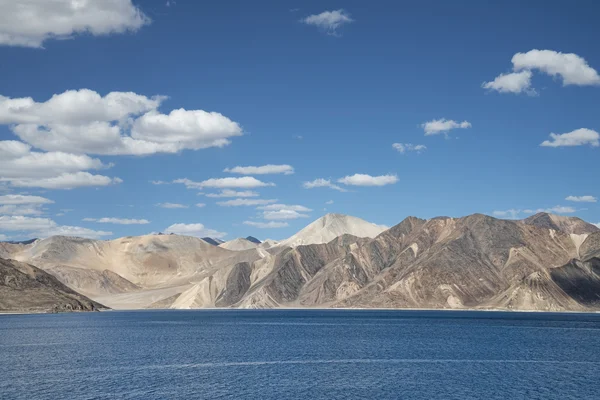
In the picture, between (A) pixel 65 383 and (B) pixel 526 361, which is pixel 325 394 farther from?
(B) pixel 526 361

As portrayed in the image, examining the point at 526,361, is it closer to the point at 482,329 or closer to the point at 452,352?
the point at 452,352

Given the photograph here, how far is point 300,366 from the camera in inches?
3553

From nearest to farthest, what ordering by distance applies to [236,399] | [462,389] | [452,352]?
[236,399]
[462,389]
[452,352]

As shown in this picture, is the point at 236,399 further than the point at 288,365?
No

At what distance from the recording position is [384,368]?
88438 mm

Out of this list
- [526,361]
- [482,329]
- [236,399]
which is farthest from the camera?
[482,329]

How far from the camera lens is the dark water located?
70312mm

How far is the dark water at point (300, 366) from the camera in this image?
231 feet

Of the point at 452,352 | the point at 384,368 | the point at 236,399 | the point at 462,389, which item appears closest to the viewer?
the point at 236,399

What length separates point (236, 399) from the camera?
66250 mm

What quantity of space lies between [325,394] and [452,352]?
44519 mm

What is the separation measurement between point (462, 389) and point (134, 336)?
84.3m

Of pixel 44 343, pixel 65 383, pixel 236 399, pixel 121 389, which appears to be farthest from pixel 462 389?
pixel 44 343

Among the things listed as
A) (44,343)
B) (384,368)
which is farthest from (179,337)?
(384,368)
